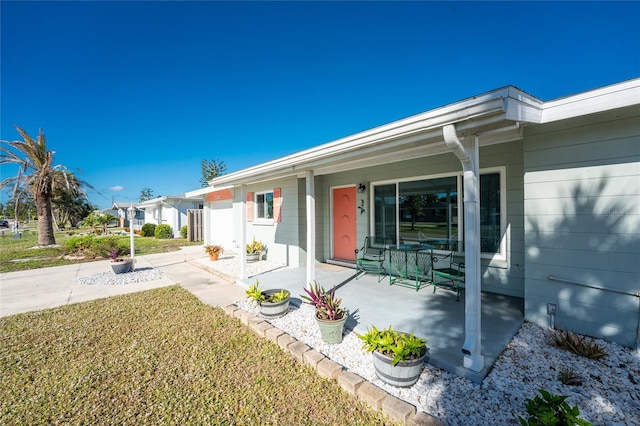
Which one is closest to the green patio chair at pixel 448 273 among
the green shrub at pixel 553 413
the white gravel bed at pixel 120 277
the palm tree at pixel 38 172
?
the green shrub at pixel 553 413

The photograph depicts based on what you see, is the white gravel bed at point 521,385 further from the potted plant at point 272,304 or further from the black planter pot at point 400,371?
the potted plant at point 272,304

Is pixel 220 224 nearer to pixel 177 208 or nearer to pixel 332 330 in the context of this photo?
pixel 177 208

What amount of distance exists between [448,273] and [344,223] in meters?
3.14

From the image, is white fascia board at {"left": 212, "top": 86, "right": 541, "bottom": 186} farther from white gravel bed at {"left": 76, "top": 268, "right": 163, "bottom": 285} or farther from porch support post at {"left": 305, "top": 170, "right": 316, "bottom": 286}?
white gravel bed at {"left": 76, "top": 268, "right": 163, "bottom": 285}

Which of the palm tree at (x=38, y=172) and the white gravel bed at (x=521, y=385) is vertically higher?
the palm tree at (x=38, y=172)

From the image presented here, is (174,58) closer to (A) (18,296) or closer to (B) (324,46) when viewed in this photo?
(B) (324,46)

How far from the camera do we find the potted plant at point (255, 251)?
27.4 ft

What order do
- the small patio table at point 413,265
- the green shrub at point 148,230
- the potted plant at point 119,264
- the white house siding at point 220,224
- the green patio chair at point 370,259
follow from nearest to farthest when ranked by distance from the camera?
the small patio table at point 413,265, the green patio chair at point 370,259, the potted plant at point 119,264, the white house siding at point 220,224, the green shrub at point 148,230

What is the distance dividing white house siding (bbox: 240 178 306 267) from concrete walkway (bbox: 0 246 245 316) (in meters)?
1.77

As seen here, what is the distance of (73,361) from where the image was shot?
10.3 ft

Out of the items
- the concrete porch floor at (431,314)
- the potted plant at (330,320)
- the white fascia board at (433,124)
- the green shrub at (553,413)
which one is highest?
the white fascia board at (433,124)

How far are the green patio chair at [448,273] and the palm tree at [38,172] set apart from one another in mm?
16304

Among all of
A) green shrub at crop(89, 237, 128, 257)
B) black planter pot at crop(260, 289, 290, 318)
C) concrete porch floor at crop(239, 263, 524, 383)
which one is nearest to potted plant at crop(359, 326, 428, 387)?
concrete porch floor at crop(239, 263, 524, 383)

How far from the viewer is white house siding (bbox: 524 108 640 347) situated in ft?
9.26
